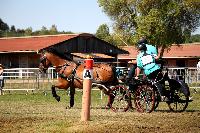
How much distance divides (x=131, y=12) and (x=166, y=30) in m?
5.18

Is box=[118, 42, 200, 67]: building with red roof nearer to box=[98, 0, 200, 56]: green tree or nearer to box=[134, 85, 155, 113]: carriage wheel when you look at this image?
box=[98, 0, 200, 56]: green tree

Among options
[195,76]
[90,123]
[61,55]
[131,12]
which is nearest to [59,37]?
[131,12]

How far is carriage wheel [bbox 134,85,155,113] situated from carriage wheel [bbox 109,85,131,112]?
0.37m

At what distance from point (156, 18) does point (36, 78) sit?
2986 centimetres

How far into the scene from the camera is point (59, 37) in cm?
5725

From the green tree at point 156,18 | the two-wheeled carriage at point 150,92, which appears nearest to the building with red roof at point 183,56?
the green tree at point 156,18

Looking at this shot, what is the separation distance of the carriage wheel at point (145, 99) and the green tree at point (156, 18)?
39.9 metres

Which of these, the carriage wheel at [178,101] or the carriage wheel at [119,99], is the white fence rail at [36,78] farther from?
the carriage wheel at [119,99]

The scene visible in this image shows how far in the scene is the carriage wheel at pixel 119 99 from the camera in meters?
13.4

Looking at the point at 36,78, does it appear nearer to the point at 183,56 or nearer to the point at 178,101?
the point at 178,101

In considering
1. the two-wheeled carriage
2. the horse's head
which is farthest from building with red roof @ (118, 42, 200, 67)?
the two-wheeled carriage

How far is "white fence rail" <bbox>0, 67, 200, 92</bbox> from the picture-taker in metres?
24.7

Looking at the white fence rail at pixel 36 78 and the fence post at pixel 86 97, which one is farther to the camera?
the white fence rail at pixel 36 78

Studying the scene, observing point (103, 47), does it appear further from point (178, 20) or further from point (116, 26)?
point (178, 20)
